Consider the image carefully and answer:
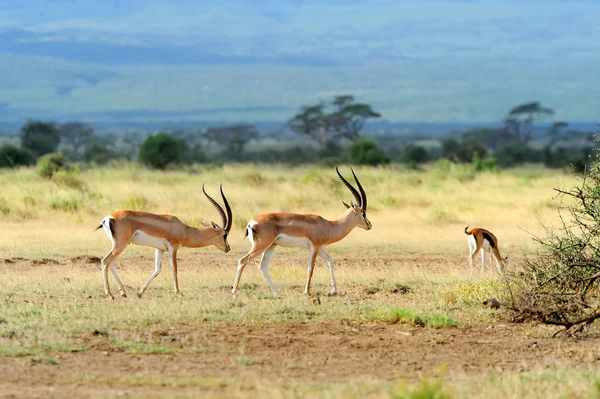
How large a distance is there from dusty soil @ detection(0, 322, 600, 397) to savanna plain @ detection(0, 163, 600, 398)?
18 mm

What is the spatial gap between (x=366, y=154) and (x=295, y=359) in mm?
40587

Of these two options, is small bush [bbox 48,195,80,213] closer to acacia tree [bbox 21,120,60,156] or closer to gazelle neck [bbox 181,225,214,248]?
gazelle neck [bbox 181,225,214,248]

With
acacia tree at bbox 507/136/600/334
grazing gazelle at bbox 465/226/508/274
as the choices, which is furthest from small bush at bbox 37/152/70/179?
acacia tree at bbox 507/136/600/334

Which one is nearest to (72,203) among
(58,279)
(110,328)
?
(58,279)

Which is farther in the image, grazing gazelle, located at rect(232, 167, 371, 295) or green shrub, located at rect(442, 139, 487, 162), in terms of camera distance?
green shrub, located at rect(442, 139, 487, 162)

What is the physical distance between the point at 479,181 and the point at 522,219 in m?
11.6

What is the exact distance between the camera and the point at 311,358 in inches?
350

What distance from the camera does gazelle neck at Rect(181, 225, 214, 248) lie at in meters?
12.6

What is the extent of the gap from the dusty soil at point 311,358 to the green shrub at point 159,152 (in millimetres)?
36419

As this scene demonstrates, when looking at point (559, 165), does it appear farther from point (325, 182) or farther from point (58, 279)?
point (58, 279)

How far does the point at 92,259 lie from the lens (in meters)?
15.8

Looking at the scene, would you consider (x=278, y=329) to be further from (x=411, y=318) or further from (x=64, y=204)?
(x=64, y=204)

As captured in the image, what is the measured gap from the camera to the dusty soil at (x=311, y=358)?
8.00 m

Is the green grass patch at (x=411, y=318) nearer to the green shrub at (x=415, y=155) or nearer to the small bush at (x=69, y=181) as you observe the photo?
the small bush at (x=69, y=181)
